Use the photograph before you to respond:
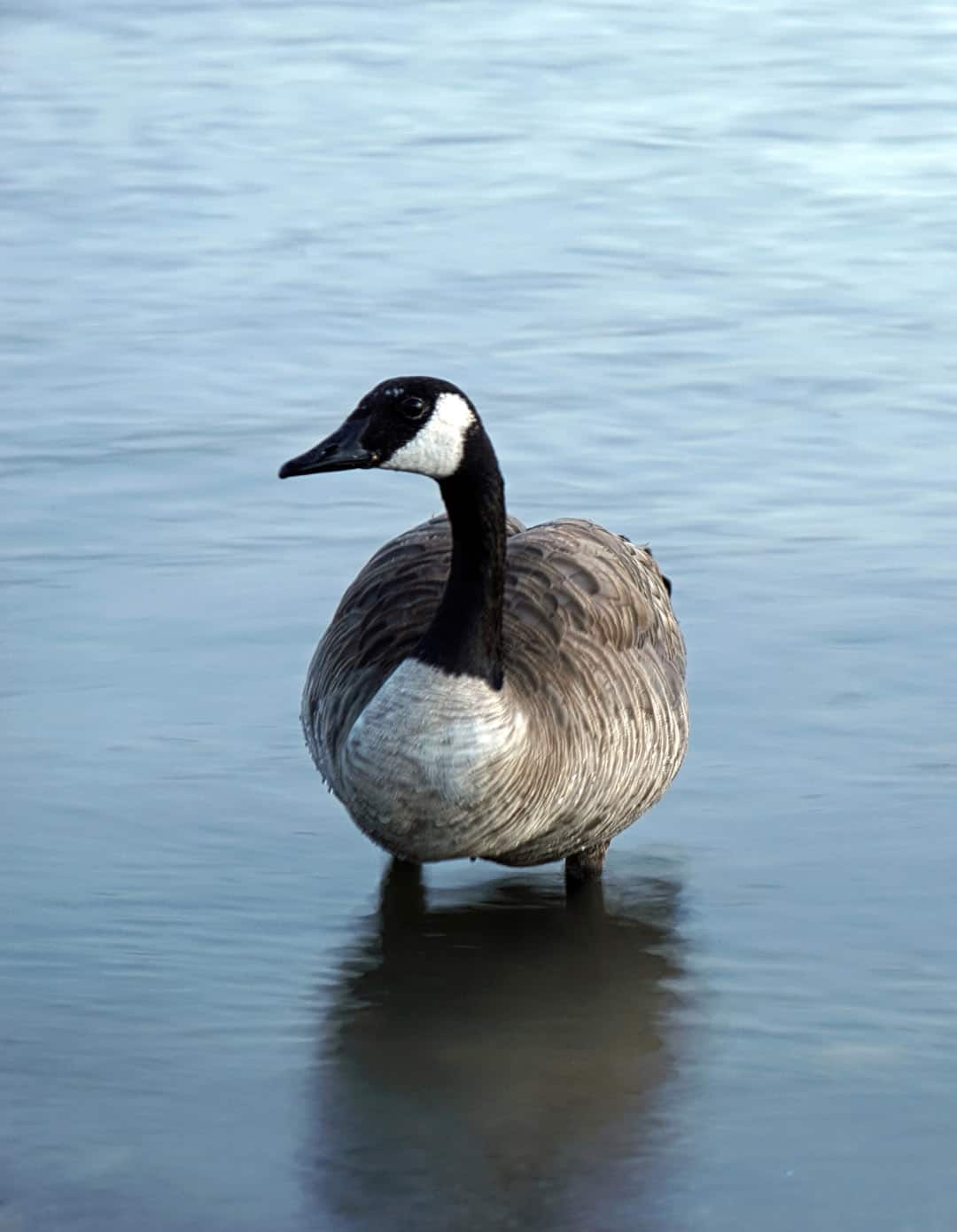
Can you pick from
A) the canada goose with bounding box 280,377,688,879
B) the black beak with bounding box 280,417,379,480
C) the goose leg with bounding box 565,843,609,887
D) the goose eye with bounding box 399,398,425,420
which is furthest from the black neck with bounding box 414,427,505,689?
the goose leg with bounding box 565,843,609,887

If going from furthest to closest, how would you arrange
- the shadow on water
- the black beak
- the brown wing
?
the brown wing
the black beak
the shadow on water

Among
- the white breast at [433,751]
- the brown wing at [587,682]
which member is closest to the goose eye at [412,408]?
the white breast at [433,751]

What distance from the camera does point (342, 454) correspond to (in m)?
5.09

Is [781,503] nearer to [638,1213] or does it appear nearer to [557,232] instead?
[557,232]

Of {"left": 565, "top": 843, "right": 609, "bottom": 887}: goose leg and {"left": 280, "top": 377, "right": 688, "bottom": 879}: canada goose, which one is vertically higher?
{"left": 280, "top": 377, "right": 688, "bottom": 879}: canada goose

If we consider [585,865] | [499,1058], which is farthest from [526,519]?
[499,1058]

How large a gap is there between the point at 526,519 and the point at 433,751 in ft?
9.15

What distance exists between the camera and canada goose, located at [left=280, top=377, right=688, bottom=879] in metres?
5.10

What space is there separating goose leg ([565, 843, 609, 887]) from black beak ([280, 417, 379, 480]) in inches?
47.0

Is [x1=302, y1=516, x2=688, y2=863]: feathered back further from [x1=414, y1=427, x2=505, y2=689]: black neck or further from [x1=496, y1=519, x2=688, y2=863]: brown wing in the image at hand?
[x1=414, y1=427, x2=505, y2=689]: black neck

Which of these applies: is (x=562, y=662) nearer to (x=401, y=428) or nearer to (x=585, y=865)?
(x=585, y=865)

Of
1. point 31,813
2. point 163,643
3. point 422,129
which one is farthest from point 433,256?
point 31,813

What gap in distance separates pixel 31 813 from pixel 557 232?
5671 millimetres

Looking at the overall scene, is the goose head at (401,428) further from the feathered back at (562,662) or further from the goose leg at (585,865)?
the goose leg at (585,865)
